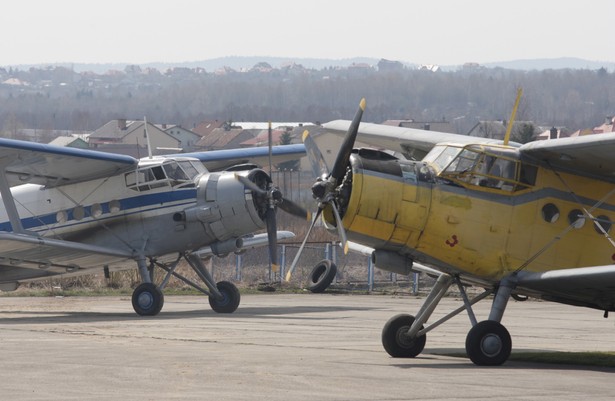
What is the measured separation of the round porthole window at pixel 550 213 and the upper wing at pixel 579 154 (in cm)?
48

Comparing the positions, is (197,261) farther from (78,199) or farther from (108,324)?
(108,324)

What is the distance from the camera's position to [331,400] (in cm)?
1158

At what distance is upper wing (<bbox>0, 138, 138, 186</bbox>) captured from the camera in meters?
24.5

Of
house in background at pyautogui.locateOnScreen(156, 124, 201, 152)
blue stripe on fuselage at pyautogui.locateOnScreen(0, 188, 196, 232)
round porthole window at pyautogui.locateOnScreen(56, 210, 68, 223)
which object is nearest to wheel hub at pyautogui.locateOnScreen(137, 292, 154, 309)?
blue stripe on fuselage at pyautogui.locateOnScreen(0, 188, 196, 232)

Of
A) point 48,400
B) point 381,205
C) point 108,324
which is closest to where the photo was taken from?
point 48,400

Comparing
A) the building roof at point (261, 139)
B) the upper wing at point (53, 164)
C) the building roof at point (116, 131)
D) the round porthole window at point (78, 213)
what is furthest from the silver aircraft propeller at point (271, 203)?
the building roof at point (116, 131)

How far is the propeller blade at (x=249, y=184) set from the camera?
2405 centimetres

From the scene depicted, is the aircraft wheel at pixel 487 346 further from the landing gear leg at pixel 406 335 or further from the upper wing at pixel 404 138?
the upper wing at pixel 404 138

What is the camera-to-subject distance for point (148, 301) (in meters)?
24.9

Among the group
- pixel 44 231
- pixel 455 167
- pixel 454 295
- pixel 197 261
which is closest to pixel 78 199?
pixel 44 231

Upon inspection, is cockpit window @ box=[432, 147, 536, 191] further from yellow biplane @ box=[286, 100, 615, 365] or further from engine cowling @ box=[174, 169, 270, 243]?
engine cowling @ box=[174, 169, 270, 243]

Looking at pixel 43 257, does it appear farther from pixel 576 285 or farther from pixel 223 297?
pixel 576 285

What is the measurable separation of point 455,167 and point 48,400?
6.14 metres

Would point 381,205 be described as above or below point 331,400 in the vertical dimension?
above
